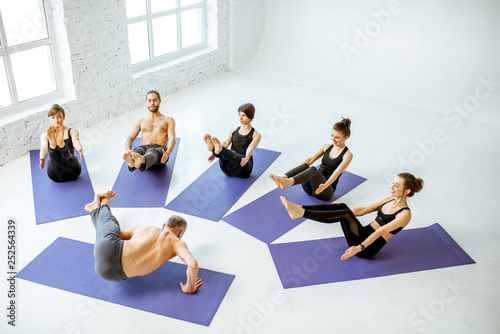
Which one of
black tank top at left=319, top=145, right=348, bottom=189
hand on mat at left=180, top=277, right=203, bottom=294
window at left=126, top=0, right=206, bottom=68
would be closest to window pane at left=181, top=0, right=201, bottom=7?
window at left=126, top=0, right=206, bottom=68

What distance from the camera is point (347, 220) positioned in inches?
151

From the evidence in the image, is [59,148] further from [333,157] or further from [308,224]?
[333,157]

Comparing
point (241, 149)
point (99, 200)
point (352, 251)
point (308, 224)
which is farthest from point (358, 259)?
point (99, 200)

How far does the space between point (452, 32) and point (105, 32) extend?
5256 millimetres

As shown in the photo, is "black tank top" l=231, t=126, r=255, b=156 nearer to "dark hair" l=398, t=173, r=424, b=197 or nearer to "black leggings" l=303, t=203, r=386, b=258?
"black leggings" l=303, t=203, r=386, b=258

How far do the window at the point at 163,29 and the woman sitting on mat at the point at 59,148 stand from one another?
244 centimetres

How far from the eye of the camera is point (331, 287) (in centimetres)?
373

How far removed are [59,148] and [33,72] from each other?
58.7 inches

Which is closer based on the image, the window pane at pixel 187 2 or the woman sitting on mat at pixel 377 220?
the woman sitting on mat at pixel 377 220

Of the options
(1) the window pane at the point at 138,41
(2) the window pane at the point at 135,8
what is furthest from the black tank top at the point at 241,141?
(2) the window pane at the point at 135,8

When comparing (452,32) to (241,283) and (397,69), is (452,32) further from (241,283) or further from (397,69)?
(241,283)

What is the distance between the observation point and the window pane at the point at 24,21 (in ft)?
16.7

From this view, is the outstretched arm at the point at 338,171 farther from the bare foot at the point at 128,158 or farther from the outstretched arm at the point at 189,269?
the bare foot at the point at 128,158

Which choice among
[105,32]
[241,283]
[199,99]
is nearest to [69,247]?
[241,283]
